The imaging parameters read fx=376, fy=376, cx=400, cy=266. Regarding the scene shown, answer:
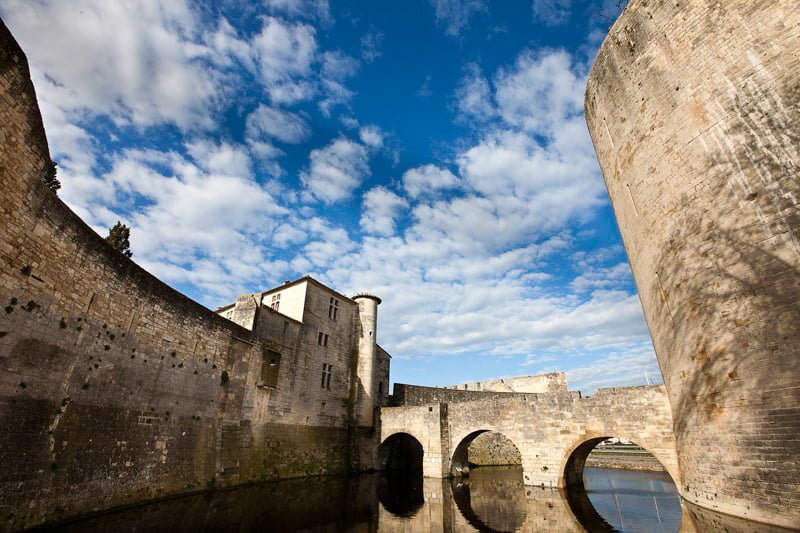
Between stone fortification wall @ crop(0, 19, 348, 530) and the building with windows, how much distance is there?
8.34 ft

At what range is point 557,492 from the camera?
1445 centimetres

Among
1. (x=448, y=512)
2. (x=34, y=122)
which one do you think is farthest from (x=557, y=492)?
(x=34, y=122)

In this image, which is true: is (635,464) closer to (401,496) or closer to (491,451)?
(491,451)

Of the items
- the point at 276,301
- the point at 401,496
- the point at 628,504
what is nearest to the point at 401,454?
the point at 401,496

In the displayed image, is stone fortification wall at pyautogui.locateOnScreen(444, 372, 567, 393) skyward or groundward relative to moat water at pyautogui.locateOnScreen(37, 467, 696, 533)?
skyward

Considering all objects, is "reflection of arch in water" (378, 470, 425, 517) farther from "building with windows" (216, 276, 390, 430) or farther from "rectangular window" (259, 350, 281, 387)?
"rectangular window" (259, 350, 281, 387)

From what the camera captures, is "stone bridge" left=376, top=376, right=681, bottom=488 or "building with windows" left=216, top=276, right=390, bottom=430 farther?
"building with windows" left=216, top=276, right=390, bottom=430

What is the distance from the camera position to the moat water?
9.09 meters

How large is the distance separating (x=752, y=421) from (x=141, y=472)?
15758 mm

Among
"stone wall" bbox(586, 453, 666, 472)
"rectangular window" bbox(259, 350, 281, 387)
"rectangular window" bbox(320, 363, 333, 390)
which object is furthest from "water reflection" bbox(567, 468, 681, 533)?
"rectangular window" bbox(259, 350, 281, 387)

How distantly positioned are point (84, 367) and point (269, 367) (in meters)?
8.63

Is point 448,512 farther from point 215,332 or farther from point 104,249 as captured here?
point 104,249

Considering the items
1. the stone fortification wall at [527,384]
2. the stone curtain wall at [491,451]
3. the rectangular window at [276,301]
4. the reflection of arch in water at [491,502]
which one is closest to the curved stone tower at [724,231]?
the reflection of arch in water at [491,502]

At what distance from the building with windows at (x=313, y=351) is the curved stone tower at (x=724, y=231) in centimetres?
1583
